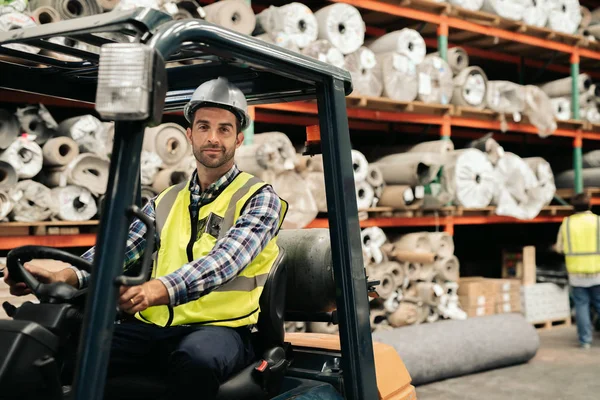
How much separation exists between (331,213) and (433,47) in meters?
7.90

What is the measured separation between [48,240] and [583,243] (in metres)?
5.81

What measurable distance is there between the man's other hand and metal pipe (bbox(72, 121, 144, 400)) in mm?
118

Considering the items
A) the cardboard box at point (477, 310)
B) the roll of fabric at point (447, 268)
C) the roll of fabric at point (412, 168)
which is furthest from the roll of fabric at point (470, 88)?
the cardboard box at point (477, 310)

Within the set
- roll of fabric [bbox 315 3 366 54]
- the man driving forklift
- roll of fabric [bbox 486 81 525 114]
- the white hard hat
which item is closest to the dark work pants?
the man driving forklift

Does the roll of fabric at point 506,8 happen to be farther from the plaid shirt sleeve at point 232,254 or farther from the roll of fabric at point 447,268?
the plaid shirt sleeve at point 232,254

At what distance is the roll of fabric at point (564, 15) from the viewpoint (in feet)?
30.0

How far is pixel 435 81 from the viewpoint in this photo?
7.91 meters

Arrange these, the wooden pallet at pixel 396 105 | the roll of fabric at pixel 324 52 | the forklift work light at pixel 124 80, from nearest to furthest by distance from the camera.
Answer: the forklift work light at pixel 124 80
the roll of fabric at pixel 324 52
the wooden pallet at pixel 396 105

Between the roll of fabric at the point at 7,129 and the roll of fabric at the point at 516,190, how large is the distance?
5.49 m

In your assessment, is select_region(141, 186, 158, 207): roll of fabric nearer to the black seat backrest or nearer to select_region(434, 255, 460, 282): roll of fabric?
the black seat backrest

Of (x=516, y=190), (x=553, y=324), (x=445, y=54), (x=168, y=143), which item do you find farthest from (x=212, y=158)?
(x=553, y=324)

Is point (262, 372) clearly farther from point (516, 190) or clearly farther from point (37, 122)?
point (516, 190)

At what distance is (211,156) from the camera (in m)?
2.44

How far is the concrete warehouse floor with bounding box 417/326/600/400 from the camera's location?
5695mm
